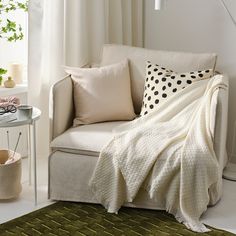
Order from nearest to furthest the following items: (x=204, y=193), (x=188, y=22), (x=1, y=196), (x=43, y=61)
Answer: (x=204, y=193) → (x=1, y=196) → (x=43, y=61) → (x=188, y=22)

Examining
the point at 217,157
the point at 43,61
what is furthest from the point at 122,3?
the point at 217,157

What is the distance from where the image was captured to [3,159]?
315 centimetres

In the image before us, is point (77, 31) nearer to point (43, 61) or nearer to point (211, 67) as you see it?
point (43, 61)

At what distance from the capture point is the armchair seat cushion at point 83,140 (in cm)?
292

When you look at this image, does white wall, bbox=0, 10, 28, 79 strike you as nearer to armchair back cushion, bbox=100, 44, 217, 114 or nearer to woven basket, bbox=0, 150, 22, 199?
armchair back cushion, bbox=100, 44, 217, 114

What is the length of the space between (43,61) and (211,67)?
3.50ft

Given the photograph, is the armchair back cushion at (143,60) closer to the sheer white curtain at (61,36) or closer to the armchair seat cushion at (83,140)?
the sheer white curtain at (61,36)

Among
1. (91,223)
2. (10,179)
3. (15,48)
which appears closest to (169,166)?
(91,223)

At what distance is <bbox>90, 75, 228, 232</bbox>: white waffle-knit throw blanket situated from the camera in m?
2.73

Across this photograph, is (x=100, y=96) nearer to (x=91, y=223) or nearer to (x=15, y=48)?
(x=91, y=223)

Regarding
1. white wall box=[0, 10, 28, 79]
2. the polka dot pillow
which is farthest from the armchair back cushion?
white wall box=[0, 10, 28, 79]

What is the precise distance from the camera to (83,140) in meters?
2.95

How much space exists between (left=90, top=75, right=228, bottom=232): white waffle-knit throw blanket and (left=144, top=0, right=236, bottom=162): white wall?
0.70 meters

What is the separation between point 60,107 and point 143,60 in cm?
66
